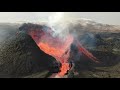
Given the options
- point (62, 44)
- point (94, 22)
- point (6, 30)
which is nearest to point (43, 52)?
point (62, 44)

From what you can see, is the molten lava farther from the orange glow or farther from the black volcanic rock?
the black volcanic rock

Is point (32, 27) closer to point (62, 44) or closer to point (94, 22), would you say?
point (62, 44)

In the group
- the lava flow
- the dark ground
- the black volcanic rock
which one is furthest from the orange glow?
the black volcanic rock

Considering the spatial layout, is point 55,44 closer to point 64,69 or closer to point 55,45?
point 55,45

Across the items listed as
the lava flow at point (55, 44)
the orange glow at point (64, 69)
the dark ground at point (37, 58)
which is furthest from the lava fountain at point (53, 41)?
the dark ground at point (37, 58)

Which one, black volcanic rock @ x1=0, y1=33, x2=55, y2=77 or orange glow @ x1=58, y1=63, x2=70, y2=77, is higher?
black volcanic rock @ x1=0, y1=33, x2=55, y2=77

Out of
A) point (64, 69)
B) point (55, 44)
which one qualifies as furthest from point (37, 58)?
point (55, 44)
